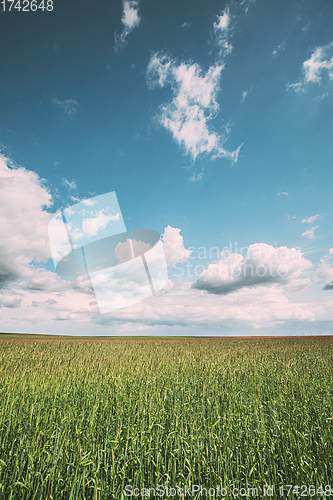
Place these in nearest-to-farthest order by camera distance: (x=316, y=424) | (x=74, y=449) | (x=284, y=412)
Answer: (x=74, y=449) → (x=316, y=424) → (x=284, y=412)

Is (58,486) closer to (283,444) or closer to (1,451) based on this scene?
(1,451)

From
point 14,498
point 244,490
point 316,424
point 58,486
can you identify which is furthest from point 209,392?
point 14,498

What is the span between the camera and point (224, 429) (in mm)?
4418

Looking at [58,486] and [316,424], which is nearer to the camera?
[58,486]

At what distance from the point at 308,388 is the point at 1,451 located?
7.79m

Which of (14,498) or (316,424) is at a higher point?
(14,498)

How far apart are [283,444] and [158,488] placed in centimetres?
220

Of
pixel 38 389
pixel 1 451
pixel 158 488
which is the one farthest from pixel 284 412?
pixel 38 389

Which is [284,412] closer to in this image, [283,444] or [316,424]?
[316,424]

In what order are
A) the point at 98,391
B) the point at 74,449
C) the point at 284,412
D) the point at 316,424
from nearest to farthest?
1. the point at 74,449
2. the point at 316,424
3. the point at 284,412
4. the point at 98,391

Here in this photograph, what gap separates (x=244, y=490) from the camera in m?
3.06

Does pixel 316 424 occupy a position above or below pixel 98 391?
below

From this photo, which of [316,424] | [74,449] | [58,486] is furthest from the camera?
[316,424]

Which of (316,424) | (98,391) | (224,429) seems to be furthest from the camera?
(98,391)
